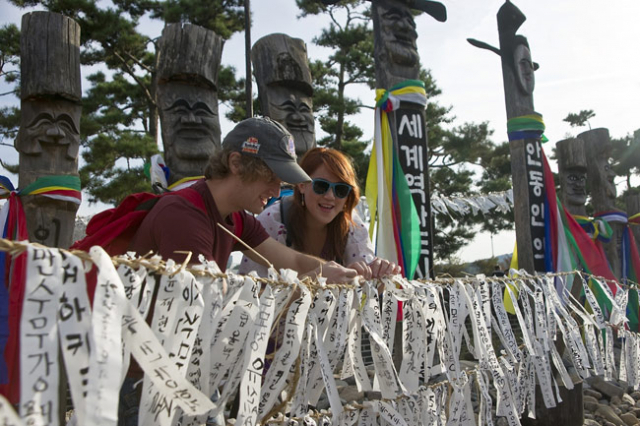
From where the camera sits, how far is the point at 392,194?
3.63 m

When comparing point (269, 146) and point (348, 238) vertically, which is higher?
point (269, 146)

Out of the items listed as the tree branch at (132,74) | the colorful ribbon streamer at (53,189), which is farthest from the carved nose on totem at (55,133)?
the tree branch at (132,74)

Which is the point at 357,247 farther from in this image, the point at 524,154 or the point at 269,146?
the point at 524,154

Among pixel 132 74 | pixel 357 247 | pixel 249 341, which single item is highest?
pixel 132 74

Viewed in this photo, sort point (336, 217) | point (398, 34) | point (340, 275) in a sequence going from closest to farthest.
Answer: point (340, 275)
point (336, 217)
point (398, 34)

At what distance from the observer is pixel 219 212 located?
1860 millimetres

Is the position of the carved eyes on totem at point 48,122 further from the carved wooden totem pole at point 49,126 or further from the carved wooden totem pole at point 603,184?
the carved wooden totem pole at point 603,184

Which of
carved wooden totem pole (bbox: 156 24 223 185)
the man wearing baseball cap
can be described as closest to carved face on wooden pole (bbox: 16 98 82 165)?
carved wooden totem pole (bbox: 156 24 223 185)

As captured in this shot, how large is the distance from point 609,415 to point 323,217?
3589 millimetres

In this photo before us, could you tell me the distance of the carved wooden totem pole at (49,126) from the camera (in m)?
3.51

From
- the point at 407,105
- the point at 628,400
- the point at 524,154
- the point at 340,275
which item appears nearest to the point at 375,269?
the point at 340,275

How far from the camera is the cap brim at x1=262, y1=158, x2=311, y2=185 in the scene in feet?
5.91

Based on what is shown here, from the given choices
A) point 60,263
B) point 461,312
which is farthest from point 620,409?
point 60,263

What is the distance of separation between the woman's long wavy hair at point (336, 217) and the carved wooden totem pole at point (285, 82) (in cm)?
256
